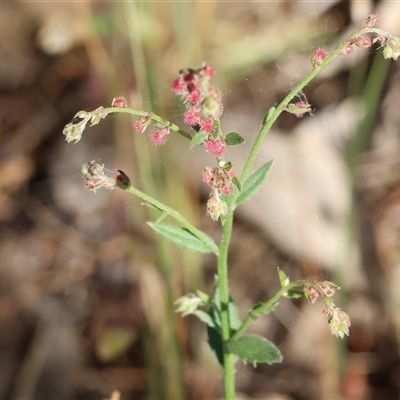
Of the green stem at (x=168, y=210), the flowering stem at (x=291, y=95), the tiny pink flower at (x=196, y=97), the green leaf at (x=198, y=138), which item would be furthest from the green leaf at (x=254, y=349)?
the tiny pink flower at (x=196, y=97)

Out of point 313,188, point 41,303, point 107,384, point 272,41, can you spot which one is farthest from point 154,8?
point 107,384

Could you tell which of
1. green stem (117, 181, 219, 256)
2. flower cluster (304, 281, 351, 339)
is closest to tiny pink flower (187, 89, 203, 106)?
green stem (117, 181, 219, 256)

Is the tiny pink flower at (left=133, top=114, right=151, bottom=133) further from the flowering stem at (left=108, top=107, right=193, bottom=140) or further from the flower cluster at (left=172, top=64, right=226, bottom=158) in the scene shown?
the flower cluster at (left=172, top=64, right=226, bottom=158)

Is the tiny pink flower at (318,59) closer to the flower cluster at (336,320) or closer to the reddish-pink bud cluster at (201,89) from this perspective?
the reddish-pink bud cluster at (201,89)

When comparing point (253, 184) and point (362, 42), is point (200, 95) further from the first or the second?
point (362, 42)

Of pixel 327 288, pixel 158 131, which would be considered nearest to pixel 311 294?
pixel 327 288

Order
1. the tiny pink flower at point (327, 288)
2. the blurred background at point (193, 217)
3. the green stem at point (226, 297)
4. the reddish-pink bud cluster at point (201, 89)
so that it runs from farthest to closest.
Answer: the blurred background at point (193, 217) → the green stem at point (226, 297) → the tiny pink flower at point (327, 288) → the reddish-pink bud cluster at point (201, 89)

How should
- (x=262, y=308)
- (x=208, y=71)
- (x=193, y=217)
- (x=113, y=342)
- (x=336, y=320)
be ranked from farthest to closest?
(x=193, y=217) → (x=113, y=342) → (x=262, y=308) → (x=336, y=320) → (x=208, y=71)
